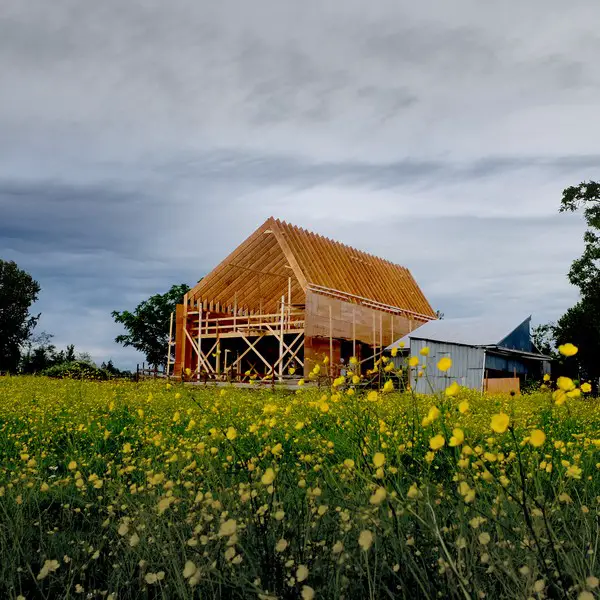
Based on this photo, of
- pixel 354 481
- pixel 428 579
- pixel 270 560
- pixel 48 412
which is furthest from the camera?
pixel 48 412

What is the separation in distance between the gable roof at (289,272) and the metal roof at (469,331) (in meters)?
3.00

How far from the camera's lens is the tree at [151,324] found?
4522 cm

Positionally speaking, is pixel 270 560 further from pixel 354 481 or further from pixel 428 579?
pixel 354 481

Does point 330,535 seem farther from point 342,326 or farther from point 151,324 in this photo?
point 151,324

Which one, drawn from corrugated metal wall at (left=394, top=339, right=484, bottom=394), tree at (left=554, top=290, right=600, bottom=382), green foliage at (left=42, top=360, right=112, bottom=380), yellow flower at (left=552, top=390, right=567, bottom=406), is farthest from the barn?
yellow flower at (left=552, top=390, right=567, bottom=406)

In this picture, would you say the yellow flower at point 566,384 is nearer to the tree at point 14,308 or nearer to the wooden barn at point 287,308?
the wooden barn at point 287,308

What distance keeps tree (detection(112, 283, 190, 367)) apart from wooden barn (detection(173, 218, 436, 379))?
11835 millimetres

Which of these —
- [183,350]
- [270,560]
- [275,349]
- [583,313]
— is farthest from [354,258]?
[270,560]

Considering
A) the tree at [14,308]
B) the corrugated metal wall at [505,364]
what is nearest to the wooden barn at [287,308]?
the corrugated metal wall at [505,364]

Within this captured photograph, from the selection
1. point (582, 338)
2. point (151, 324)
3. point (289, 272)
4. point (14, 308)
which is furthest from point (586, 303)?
point (14, 308)

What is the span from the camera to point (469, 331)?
1225 inches

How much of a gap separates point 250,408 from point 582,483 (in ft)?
21.8

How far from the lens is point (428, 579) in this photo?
8.37 ft

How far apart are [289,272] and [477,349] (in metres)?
9.52
